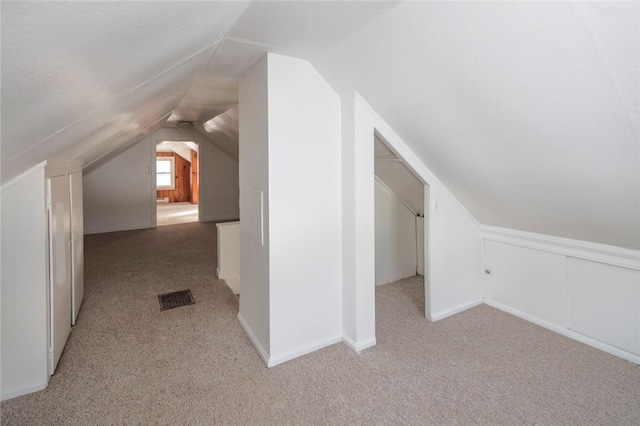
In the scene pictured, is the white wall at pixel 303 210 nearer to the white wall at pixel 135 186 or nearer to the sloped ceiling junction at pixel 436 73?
the sloped ceiling junction at pixel 436 73

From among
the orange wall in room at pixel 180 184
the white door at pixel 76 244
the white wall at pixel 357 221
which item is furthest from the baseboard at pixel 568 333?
the orange wall in room at pixel 180 184

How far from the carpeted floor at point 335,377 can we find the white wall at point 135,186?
3.73m

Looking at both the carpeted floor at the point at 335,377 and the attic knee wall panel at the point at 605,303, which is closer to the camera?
the carpeted floor at the point at 335,377

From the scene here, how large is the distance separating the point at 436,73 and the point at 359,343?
67.0 inches

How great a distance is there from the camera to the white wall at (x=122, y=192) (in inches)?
231

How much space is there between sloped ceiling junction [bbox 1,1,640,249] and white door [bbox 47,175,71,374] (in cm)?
44

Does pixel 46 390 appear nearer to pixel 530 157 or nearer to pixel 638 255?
pixel 530 157

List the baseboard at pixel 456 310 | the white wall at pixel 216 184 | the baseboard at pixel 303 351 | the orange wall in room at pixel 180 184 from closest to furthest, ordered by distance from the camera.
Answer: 1. the baseboard at pixel 303 351
2. the baseboard at pixel 456 310
3. the white wall at pixel 216 184
4. the orange wall in room at pixel 180 184

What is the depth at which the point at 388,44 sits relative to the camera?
5.22 feet

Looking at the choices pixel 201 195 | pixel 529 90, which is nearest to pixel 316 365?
pixel 529 90

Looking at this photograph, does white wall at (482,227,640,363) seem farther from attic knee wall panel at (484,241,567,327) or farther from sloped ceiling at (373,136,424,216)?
sloped ceiling at (373,136,424,216)

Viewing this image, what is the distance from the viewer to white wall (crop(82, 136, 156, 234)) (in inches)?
231

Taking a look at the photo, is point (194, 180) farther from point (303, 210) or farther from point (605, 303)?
point (605, 303)

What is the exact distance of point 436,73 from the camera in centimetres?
158
